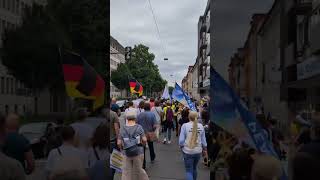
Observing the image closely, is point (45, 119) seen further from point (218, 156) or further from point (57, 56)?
point (218, 156)

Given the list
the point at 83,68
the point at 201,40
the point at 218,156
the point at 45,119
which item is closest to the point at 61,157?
the point at 45,119

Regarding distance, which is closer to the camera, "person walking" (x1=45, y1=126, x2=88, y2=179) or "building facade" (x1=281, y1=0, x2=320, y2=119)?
"building facade" (x1=281, y1=0, x2=320, y2=119)

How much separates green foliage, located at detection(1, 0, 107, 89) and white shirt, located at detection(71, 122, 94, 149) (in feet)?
0.81

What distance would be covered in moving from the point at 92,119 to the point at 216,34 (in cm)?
70

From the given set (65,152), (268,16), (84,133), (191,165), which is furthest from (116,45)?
(191,165)

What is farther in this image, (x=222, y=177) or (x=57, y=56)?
(x=222, y=177)

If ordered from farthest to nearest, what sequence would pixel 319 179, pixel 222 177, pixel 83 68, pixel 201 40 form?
pixel 201 40 < pixel 222 177 < pixel 83 68 < pixel 319 179

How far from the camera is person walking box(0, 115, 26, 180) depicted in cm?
219

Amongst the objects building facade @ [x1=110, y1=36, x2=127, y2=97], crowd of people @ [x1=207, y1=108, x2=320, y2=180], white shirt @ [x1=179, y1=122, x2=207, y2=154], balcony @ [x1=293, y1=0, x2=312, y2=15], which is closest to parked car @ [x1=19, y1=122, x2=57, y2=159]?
building facade @ [x1=110, y1=36, x2=127, y2=97]

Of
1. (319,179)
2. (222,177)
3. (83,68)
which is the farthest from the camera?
(222,177)

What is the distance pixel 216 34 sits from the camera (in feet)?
8.12

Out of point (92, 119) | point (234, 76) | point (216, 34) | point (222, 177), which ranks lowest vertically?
point (222, 177)

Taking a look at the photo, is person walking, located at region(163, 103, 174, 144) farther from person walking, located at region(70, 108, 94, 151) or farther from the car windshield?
the car windshield

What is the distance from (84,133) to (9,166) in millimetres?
405
